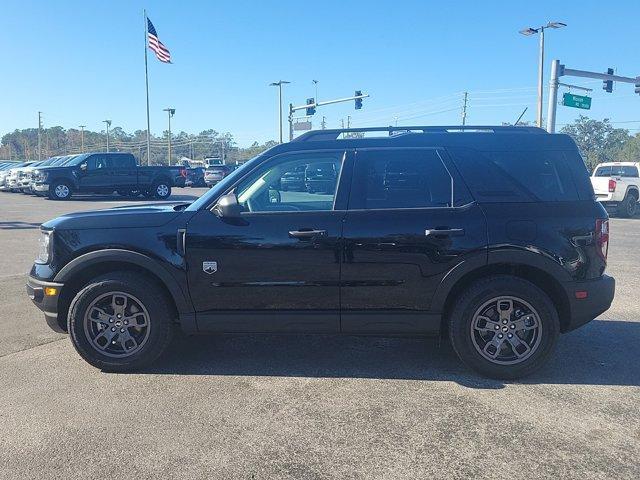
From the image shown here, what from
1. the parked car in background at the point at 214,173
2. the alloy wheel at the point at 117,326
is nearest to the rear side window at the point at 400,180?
the alloy wheel at the point at 117,326

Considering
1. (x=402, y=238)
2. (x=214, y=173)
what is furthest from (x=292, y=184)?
(x=214, y=173)

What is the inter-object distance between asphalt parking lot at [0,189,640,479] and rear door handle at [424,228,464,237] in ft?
3.79

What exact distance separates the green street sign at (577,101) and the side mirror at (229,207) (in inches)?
1162

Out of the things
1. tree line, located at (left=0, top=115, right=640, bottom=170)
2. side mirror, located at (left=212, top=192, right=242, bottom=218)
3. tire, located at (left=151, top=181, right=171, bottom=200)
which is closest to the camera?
side mirror, located at (left=212, top=192, right=242, bottom=218)

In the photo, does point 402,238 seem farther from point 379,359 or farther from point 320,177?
point 379,359

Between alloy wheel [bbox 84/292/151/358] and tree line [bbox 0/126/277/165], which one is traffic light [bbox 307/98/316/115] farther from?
tree line [bbox 0/126/277/165]

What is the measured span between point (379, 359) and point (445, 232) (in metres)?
1.32

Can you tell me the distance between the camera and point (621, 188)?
1812 centimetres

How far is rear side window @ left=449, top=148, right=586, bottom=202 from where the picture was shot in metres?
4.24

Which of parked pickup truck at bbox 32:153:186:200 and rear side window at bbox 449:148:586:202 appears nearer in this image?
rear side window at bbox 449:148:586:202

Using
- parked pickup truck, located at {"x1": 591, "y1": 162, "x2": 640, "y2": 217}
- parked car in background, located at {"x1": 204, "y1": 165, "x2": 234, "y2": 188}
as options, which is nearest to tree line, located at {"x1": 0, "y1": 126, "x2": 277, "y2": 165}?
parked car in background, located at {"x1": 204, "y1": 165, "x2": 234, "y2": 188}

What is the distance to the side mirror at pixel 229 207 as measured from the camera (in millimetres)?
4082

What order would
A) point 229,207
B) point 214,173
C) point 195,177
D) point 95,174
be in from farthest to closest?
point 195,177 → point 214,173 → point 95,174 → point 229,207

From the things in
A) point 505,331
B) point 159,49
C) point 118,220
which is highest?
point 159,49
